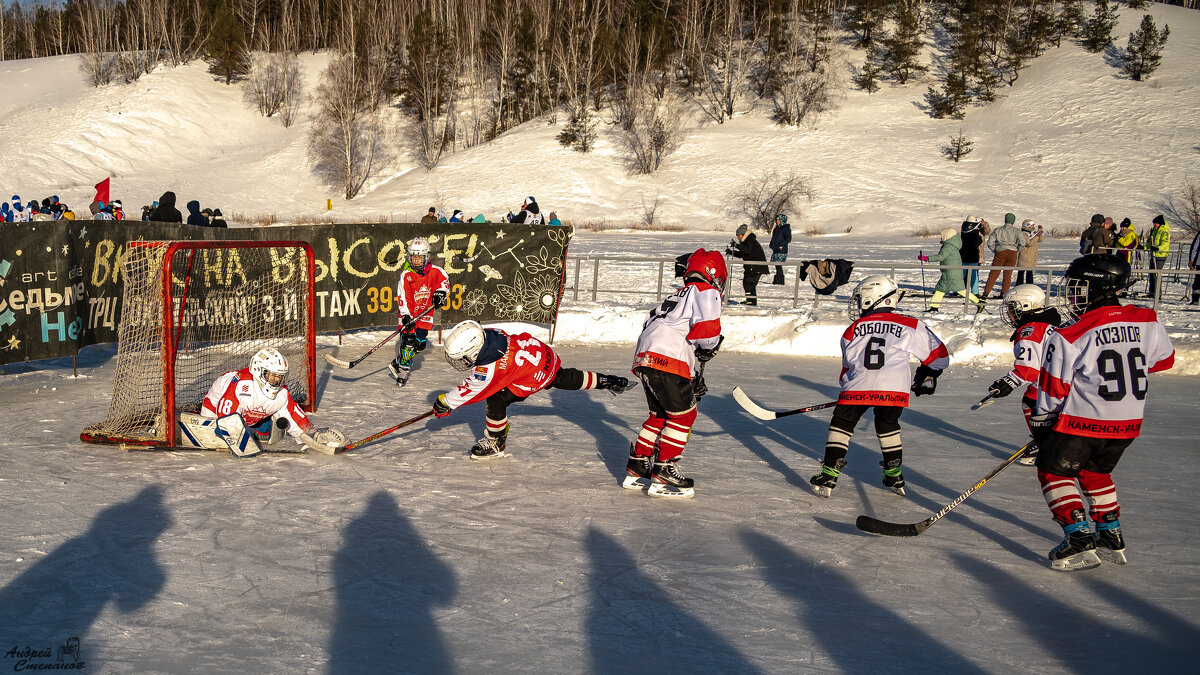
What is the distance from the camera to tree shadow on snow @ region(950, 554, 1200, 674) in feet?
10.9

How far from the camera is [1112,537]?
4262 mm

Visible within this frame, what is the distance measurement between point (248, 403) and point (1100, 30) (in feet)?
157

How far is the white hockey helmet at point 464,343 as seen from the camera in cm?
534

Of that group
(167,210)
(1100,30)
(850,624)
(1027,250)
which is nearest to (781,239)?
(1027,250)

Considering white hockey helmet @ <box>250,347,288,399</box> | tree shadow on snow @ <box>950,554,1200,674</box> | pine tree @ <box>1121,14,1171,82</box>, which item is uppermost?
pine tree @ <box>1121,14,1171,82</box>

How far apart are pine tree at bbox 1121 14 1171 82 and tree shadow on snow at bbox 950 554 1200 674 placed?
145 ft

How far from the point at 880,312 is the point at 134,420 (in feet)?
17.4

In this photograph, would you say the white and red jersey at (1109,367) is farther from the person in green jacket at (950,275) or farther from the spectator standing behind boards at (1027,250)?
the spectator standing behind boards at (1027,250)

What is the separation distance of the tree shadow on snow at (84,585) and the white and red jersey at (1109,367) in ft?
13.9

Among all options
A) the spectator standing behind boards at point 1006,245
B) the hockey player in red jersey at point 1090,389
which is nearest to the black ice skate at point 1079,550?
the hockey player in red jersey at point 1090,389

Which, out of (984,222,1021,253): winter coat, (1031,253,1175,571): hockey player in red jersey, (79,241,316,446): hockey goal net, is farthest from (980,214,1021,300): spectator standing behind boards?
(79,241,316,446): hockey goal net

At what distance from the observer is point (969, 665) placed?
3262 millimetres

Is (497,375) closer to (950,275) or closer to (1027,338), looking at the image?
(1027,338)

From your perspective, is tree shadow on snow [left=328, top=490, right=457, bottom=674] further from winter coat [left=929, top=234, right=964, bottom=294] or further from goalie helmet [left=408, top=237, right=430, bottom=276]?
winter coat [left=929, top=234, right=964, bottom=294]
